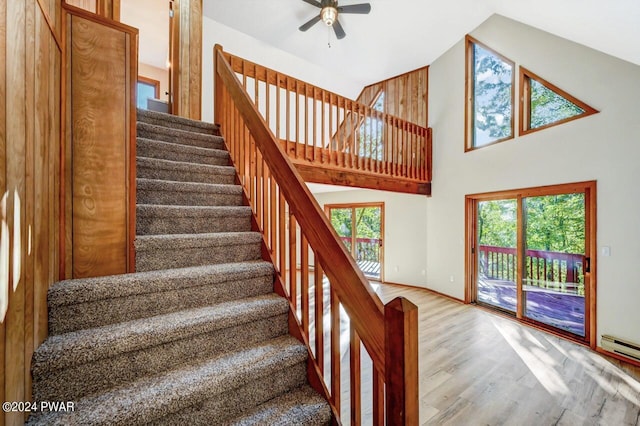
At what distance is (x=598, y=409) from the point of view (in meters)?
2.14

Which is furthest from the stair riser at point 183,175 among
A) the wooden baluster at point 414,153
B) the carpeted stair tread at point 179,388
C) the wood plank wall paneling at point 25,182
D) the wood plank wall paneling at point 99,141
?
the wooden baluster at point 414,153

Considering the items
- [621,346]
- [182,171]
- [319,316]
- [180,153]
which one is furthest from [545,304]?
[180,153]

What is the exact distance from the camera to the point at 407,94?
596cm

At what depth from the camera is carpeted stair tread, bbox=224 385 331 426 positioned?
1162 mm

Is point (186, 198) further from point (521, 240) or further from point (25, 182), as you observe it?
point (521, 240)

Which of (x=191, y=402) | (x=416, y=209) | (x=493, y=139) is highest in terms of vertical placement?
(x=493, y=139)

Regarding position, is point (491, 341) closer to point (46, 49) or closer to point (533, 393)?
point (533, 393)

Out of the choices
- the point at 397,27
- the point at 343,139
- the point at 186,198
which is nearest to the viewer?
the point at 186,198

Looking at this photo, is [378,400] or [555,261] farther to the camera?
[555,261]

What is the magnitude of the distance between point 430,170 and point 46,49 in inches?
214

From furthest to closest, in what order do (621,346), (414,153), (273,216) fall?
(414,153) < (621,346) < (273,216)

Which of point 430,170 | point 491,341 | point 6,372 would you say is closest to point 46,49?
point 6,372

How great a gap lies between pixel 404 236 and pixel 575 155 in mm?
3196

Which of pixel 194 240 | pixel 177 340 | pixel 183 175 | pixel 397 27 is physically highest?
pixel 397 27
